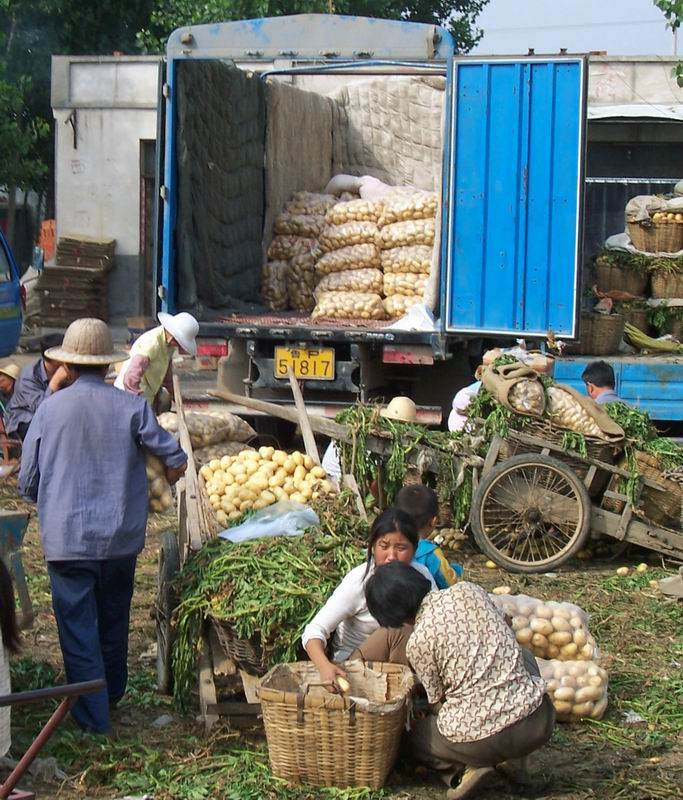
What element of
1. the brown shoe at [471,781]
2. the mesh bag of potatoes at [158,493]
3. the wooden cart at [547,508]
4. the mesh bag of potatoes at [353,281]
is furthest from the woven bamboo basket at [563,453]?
the mesh bag of potatoes at [353,281]

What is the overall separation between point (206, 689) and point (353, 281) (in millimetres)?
6367

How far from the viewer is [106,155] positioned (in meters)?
19.3

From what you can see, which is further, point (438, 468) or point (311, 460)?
point (438, 468)

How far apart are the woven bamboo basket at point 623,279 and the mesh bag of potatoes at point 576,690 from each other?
6.24 m

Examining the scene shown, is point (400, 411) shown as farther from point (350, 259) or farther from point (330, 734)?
point (330, 734)

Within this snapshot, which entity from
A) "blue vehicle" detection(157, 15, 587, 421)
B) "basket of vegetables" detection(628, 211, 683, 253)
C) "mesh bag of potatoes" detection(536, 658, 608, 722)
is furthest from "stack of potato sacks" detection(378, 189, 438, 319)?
"mesh bag of potatoes" detection(536, 658, 608, 722)

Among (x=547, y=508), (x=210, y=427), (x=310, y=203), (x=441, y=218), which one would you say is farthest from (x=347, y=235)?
(x=547, y=508)

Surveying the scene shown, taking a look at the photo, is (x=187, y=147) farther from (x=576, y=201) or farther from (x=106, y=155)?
(x=106, y=155)

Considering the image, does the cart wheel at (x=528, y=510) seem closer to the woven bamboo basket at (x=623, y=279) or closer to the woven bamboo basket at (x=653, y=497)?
the woven bamboo basket at (x=653, y=497)

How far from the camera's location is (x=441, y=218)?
9398mm

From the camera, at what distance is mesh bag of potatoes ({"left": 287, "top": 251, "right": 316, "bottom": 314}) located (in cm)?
1141

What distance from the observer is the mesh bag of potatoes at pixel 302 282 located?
11.4 metres

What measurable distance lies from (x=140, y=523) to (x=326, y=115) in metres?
9.05

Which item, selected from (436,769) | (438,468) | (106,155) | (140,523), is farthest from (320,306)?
(106,155)
